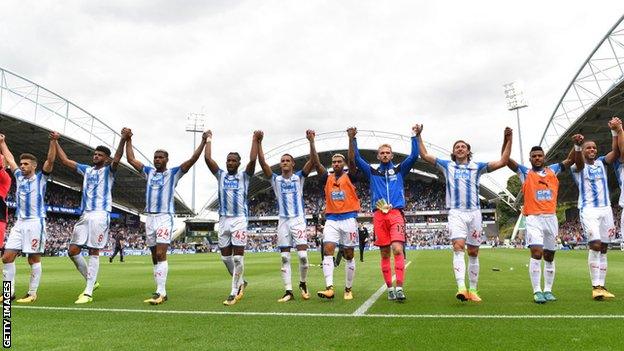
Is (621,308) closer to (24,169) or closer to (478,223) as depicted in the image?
(478,223)

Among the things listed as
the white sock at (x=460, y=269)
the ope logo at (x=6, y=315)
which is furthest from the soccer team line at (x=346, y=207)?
the ope logo at (x=6, y=315)

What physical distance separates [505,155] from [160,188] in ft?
18.4

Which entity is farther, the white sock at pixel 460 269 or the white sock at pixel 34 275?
the white sock at pixel 34 275

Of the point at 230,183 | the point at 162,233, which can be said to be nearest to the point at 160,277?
the point at 162,233

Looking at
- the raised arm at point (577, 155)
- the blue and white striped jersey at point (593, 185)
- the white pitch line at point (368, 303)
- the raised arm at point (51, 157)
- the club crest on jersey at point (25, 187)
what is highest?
the raised arm at point (51, 157)

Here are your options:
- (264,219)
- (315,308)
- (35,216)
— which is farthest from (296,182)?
(264,219)

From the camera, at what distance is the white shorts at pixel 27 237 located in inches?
320

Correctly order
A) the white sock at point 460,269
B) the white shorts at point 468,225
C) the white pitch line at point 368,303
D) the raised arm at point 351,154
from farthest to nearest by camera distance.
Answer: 1. the raised arm at point 351,154
2. the white shorts at point 468,225
3. the white sock at point 460,269
4. the white pitch line at point 368,303

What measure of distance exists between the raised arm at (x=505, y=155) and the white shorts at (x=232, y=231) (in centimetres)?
413

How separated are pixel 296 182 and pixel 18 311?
4.61m

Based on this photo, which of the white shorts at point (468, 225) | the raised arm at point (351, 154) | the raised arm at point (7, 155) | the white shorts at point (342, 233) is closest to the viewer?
the white shorts at point (468, 225)

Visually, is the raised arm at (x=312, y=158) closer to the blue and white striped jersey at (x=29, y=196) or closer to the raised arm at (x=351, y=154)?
the raised arm at (x=351, y=154)

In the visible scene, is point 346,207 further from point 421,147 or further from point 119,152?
point 119,152

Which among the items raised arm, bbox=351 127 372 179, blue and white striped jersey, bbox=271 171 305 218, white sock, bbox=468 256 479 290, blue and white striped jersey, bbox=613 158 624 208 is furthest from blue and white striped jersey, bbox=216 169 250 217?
blue and white striped jersey, bbox=613 158 624 208
